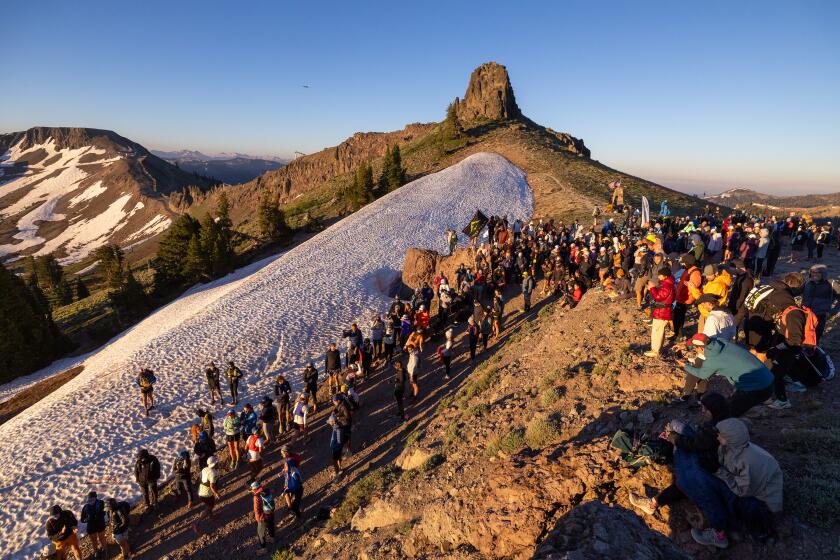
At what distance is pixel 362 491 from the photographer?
34.6ft

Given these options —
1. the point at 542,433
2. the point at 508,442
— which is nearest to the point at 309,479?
the point at 508,442

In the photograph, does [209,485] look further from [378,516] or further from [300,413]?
[378,516]

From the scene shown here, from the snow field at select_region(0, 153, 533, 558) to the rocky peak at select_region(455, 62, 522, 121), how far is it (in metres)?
53.9

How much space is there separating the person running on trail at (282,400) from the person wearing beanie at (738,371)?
1217 centimetres

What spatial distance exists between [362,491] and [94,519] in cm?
685

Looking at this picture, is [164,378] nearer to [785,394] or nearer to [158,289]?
[785,394]

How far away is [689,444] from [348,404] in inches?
350

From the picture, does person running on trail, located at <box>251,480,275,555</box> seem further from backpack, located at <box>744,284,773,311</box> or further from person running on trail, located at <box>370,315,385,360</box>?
backpack, located at <box>744,284,773,311</box>

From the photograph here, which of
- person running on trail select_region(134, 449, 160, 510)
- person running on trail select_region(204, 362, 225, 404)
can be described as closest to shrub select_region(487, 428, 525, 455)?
person running on trail select_region(134, 449, 160, 510)

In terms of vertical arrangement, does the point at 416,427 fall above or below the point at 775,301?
below

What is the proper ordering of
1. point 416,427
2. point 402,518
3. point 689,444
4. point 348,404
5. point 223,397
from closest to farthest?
point 689,444 < point 402,518 < point 348,404 < point 416,427 < point 223,397

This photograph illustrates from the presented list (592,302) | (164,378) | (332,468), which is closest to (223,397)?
(164,378)

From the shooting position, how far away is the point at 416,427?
43.1 ft

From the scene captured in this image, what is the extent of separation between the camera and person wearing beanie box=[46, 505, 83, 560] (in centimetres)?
992
